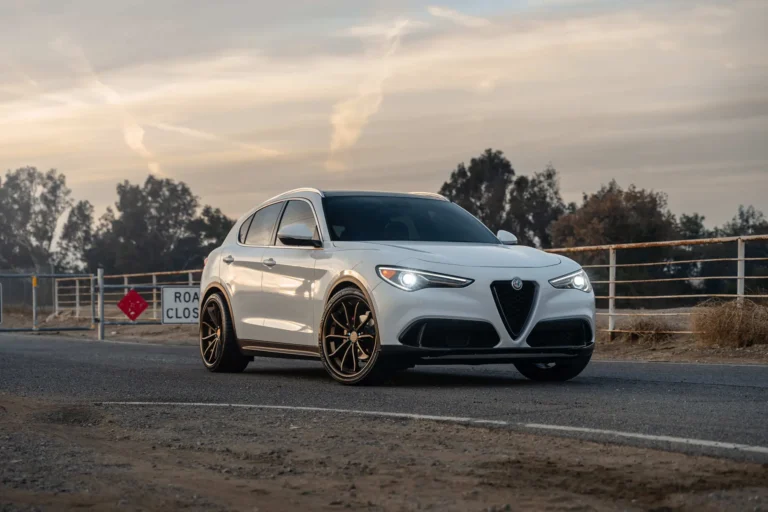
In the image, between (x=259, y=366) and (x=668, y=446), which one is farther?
(x=259, y=366)

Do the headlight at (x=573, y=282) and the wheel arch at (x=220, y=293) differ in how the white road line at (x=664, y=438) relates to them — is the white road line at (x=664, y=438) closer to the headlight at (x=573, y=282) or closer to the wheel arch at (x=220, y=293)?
the headlight at (x=573, y=282)

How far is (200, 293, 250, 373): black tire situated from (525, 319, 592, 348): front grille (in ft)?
11.0

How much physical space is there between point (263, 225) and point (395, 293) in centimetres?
276

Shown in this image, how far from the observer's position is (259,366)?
42.1 ft

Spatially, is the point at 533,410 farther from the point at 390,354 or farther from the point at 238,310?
the point at 238,310

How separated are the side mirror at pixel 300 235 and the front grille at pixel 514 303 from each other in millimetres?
1731

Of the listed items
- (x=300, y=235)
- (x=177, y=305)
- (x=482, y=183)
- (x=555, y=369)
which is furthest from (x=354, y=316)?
(x=482, y=183)

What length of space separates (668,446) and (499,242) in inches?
197

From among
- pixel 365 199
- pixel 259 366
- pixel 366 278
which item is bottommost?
pixel 259 366

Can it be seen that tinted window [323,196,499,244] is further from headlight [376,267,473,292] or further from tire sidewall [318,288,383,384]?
headlight [376,267,473,292]

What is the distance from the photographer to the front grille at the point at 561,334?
29.1ft

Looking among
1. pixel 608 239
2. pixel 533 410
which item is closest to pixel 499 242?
pixel 533 410

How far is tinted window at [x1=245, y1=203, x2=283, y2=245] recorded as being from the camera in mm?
10883

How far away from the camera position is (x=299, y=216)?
10453 millimetres
